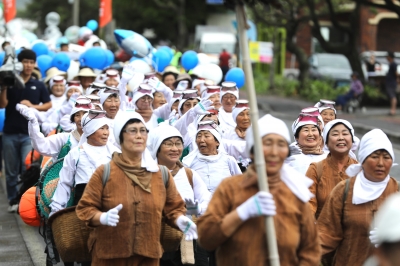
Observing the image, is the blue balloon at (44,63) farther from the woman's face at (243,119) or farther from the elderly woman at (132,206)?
the elderly woman at (132,206)

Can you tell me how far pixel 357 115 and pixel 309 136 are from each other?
16.1 meters

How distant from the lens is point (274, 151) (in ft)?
14.4

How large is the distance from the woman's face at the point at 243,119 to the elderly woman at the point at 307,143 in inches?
63.0

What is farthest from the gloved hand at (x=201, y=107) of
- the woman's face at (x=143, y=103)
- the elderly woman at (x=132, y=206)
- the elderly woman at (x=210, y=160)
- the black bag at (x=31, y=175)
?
the elderly woman at (x=132, y=206)

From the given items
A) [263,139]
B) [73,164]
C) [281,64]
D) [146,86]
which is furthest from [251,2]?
[281,64]

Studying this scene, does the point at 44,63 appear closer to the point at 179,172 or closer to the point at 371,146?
the point at 179,172

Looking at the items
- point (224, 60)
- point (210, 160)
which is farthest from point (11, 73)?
point (224, 60)

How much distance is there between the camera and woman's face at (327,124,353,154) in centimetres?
679

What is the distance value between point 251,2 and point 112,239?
6.64 ft

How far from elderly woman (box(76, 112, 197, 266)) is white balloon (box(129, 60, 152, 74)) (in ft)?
28.5

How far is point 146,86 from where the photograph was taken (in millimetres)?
10758

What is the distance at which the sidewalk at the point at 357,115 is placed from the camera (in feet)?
63.5

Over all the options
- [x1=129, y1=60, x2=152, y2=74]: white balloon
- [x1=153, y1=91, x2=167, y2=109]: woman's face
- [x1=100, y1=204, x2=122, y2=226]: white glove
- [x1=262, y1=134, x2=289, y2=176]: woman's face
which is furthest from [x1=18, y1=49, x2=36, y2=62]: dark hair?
[x1=262, y1=134, x2=289, y2=176]: woman's face

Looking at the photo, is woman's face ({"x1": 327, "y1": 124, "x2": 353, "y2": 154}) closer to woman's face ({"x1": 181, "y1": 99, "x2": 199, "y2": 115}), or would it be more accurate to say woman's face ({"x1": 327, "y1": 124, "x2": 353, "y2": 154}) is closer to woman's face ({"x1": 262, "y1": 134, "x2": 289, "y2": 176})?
woman's face ({"x1": 262, "y1": 134, "x2": 289, "y2": 176})
